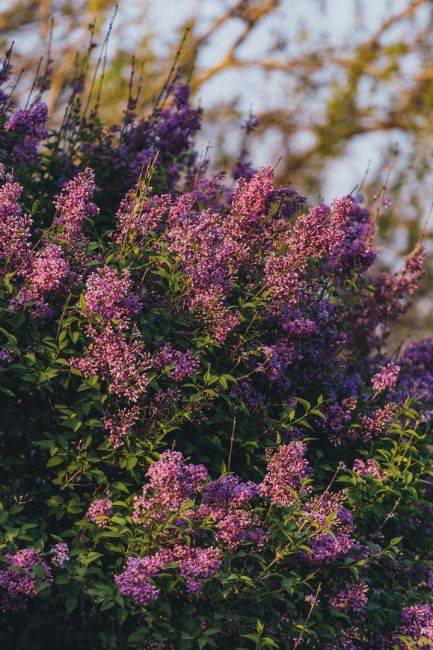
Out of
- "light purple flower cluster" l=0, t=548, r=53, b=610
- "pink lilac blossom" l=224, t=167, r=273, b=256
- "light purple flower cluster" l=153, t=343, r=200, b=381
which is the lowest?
"light purple flower cluster" l=0, t=548, r=53, b=610

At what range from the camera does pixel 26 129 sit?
572 centimetres

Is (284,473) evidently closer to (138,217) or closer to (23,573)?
(23,573)

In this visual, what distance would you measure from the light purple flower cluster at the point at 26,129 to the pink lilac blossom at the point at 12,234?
895 millimetres

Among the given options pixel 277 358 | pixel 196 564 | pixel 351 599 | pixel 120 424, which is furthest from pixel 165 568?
pixel 277 358

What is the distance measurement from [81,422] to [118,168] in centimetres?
222

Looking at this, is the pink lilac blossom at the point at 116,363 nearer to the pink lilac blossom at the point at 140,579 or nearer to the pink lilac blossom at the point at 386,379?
the pink lilac blossom at the point at 140,579

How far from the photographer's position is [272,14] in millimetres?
21141

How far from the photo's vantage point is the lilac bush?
14.8 ft

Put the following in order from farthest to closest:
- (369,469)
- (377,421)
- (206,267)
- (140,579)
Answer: (377,421) → (369,469) → (206,267) → (140,579)

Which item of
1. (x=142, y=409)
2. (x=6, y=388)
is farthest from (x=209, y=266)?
(x=6, y=388)

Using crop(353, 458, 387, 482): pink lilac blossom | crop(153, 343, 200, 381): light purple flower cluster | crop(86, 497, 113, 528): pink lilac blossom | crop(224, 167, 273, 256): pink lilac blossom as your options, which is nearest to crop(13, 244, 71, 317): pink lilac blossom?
crop(153, 343, 200, 381): light purple flower cluster

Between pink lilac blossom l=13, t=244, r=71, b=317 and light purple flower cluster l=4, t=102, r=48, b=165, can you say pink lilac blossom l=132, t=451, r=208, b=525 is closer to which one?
pink lilac blossom l=13, t=244, r=71, b=317

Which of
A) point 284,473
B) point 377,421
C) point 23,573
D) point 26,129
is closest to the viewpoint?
point 23,573

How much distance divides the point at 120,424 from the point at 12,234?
3.32 feet
